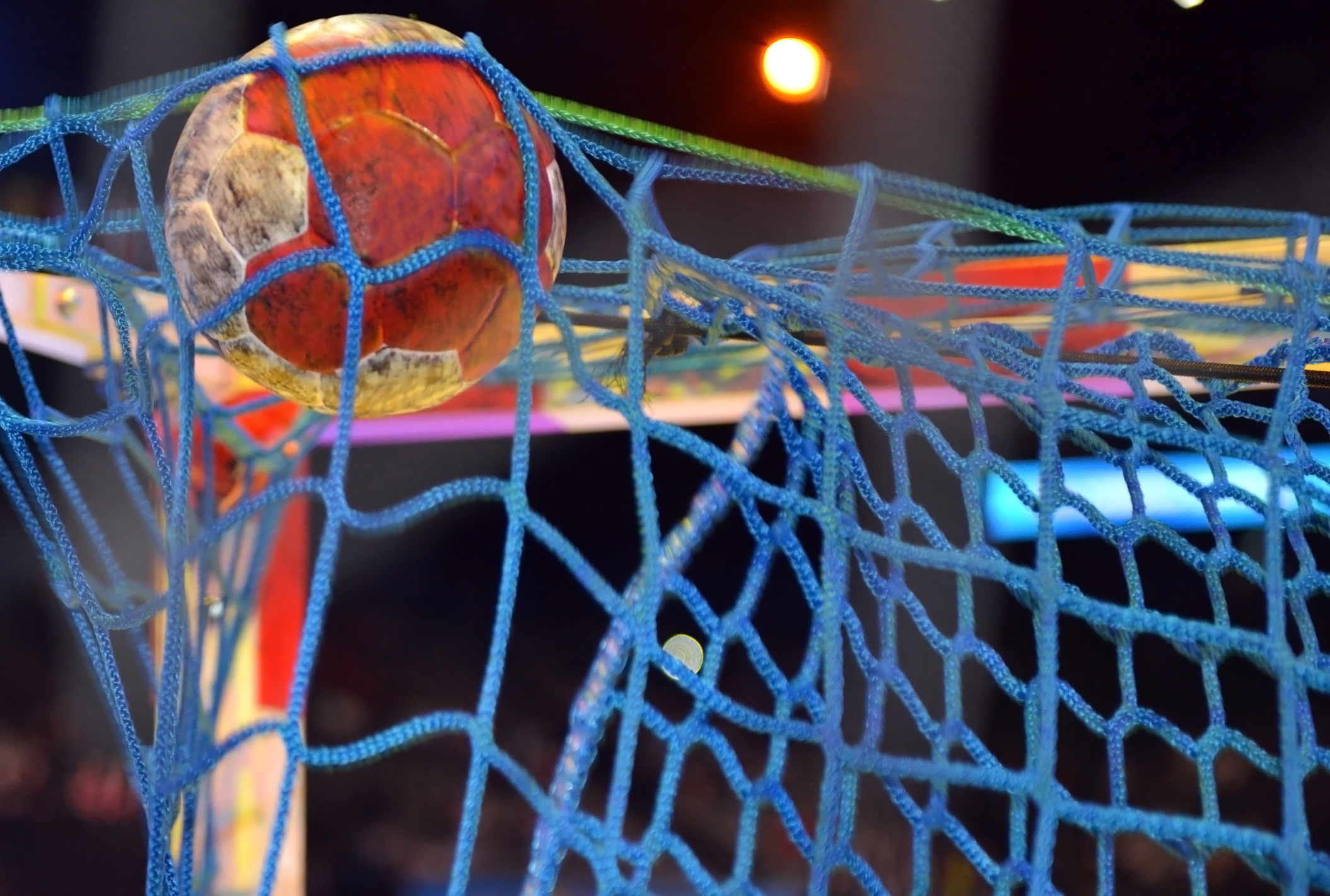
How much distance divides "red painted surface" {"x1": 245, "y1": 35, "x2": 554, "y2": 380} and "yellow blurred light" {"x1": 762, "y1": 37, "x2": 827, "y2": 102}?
1.60 m

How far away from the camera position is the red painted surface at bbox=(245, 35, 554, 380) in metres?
0.61

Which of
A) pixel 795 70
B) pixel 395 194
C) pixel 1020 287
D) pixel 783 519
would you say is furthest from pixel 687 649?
pixel 395 194

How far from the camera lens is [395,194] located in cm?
61

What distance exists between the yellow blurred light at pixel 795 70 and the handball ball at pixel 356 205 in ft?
5.19

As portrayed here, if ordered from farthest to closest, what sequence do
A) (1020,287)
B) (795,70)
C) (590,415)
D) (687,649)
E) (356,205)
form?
(687,649) → (795,70) → (590,415) → (1020,287) → (356,205)

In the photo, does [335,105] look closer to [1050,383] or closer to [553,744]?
[1050,383]

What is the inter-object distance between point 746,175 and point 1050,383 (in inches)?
12.3

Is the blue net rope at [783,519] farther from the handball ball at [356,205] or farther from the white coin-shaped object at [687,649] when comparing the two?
the white coin-shaped object at [687,649]

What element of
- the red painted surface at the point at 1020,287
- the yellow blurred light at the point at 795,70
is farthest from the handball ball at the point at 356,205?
the yellow blurred light at the point at 795,70

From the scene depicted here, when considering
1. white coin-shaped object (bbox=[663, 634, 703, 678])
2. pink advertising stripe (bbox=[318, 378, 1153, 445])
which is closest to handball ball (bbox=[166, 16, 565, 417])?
pink advertising stripe (bbox=[318, 378, 1153, 445])

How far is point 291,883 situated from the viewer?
1.64m

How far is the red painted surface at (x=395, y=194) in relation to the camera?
1.99ft

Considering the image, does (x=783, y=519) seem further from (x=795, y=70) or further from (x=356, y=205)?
(x=795, y=70)

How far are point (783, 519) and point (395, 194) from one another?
1.03 feet
